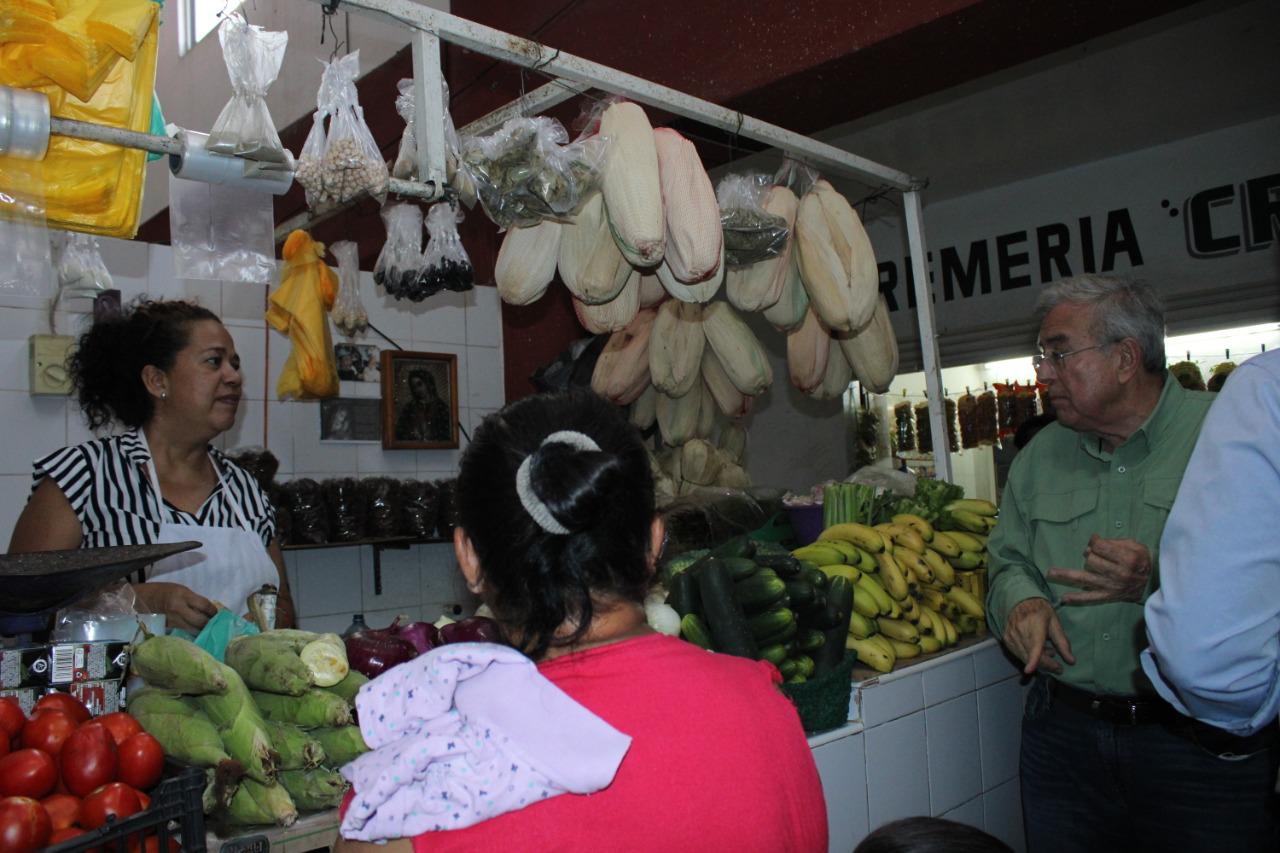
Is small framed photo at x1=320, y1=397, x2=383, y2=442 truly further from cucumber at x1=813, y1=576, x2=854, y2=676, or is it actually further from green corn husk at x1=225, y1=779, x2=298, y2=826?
green corn husk at x1=225, y1=779, x2=298, y2=826

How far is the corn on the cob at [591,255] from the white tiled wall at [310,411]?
8.07ft

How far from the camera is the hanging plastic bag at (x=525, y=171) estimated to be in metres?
2.33

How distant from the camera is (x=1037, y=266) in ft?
21.6

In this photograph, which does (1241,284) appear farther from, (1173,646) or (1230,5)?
(1173,646)

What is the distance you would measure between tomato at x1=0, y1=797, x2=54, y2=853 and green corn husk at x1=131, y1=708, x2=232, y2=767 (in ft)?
1.00

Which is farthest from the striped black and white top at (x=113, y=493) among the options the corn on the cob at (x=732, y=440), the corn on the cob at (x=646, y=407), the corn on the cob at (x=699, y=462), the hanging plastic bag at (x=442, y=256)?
the corn on the cob at (x=732, y=440)

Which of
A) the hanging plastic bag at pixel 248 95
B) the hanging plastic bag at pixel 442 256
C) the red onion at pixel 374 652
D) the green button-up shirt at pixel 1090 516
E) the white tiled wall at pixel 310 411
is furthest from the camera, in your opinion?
the white tiled wall at pixel 310 411

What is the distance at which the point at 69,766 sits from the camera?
4.43 feet

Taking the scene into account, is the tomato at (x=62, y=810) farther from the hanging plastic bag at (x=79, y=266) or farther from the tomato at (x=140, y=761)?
the hanging plastic bag at (x=79, y=266)

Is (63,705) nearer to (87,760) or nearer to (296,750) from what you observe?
(87,760)

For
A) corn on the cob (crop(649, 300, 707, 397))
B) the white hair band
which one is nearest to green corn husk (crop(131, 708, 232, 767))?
the white hair band

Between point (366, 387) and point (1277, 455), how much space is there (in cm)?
434

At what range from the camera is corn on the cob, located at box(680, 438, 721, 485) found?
4402 millimetres

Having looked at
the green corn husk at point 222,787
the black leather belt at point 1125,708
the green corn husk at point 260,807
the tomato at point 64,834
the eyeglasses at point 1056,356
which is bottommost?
the black leather belt at point 1125,708
